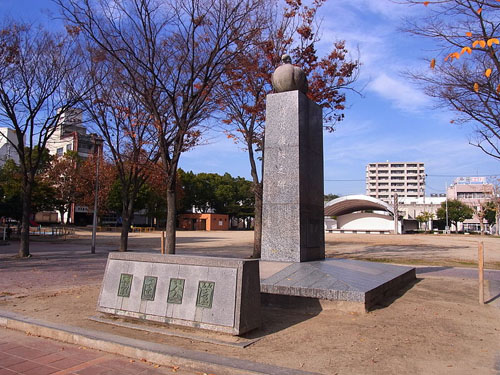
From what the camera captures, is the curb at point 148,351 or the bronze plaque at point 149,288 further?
the bronze plaque at point 149,288

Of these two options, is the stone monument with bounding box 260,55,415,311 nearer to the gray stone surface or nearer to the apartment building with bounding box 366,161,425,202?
the gray stone surface

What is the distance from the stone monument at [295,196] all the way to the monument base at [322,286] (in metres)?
0.03

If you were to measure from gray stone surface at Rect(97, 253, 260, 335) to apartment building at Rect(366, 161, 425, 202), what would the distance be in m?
119

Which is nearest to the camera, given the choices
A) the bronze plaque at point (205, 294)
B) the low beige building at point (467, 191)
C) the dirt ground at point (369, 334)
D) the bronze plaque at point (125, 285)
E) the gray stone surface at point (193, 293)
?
the dirt ground at point (369, 334)

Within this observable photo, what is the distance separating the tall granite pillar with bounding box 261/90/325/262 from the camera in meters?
8.85

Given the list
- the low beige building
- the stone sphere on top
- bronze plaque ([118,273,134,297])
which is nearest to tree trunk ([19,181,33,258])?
the stone sphere on top

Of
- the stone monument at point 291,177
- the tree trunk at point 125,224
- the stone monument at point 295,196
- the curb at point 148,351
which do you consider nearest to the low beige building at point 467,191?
the tree trunk at point 125,224

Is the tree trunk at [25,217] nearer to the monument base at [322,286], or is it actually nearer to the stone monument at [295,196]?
the stone monument at [295,196]

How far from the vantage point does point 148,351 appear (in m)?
4.64

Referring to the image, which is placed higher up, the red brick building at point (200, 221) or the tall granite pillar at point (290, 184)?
the tall granite pillar at point (290, 184)

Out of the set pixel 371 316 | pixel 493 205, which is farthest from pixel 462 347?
pixel 493 205

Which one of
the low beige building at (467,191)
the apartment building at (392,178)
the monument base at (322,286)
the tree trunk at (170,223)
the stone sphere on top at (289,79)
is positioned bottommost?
the monument base at (322,286)

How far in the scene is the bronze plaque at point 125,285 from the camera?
6.09 metres

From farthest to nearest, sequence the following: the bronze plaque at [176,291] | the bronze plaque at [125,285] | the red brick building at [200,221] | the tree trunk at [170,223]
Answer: the red brick building at [200,221] → the tree trunk at [170,223] → the bronze plaque at [125,285] → the bronze plaque at [176,291]
